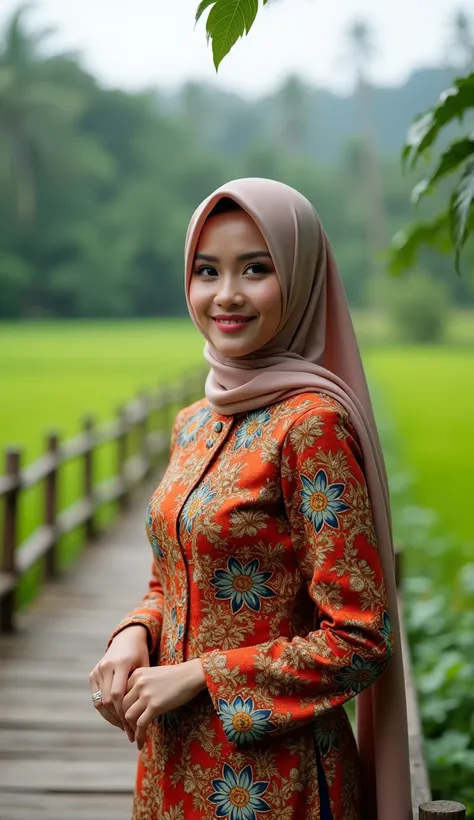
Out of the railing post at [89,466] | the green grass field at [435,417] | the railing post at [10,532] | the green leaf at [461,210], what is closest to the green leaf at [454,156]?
the green leaf at [461,210]

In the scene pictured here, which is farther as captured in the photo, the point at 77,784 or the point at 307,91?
the point at 307,91

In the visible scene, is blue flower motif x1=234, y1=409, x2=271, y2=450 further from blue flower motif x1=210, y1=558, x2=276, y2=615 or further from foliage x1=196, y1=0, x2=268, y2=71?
foliage x1=196, y1=0, x2=268, y2=71

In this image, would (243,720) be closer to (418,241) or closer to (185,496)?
(185,496)

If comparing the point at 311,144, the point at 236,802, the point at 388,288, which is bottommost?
the point at 236,802

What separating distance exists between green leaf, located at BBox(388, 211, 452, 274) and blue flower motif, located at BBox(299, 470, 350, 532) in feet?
3.35

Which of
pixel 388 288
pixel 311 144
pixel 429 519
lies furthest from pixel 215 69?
pixel 311 144

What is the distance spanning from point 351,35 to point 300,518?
35641 mm

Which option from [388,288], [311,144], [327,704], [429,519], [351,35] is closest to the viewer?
[327,704]

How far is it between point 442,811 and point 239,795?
244 millimetres

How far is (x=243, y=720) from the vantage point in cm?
116

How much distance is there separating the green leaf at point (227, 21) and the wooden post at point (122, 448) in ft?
20.2

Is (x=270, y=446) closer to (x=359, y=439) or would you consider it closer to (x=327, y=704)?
(x=359, y=439)

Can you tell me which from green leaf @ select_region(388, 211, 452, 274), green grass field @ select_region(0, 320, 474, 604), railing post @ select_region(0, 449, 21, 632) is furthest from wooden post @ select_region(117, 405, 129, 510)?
green leaf @ select_region(388, 211, 452, 274)

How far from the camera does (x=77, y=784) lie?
2711 mm
